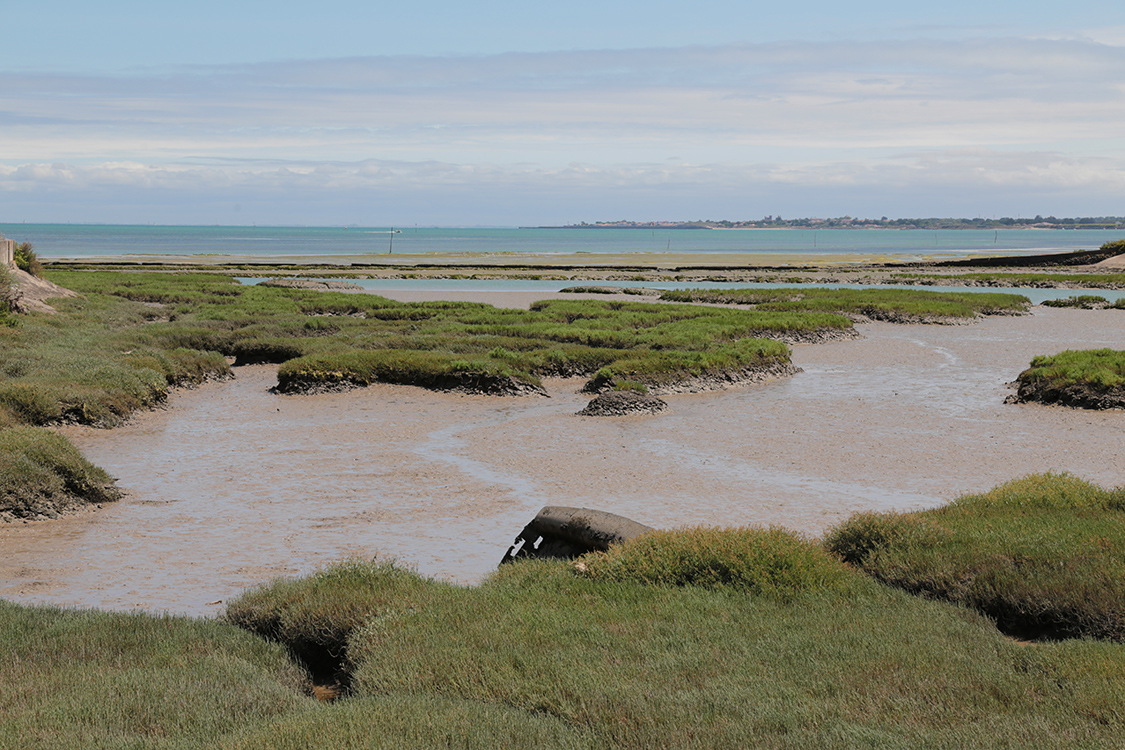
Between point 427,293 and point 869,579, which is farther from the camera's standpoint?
point 427,293

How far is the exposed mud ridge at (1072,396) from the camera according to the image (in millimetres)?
22312

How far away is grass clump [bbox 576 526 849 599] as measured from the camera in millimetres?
8320

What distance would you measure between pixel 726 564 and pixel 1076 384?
1871cm

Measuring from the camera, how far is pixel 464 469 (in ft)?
53.1

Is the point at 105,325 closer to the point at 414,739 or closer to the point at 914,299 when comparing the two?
the point at 414,739

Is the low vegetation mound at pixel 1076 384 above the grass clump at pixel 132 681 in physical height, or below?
below

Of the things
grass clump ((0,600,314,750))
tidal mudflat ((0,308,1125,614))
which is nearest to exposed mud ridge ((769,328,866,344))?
tidal mudflat ((0,308,1125,614))

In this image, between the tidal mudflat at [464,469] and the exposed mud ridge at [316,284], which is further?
the exposed mud ridge at [316,284]

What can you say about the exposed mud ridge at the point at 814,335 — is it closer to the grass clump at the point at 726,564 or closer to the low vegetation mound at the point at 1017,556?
the low vegetation mound at the point at 1017,556

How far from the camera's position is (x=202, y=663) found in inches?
270

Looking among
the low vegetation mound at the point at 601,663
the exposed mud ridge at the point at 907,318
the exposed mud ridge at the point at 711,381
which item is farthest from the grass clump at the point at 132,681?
the exposed mud ridge at the point at 907,318

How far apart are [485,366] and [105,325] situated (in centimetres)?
1876

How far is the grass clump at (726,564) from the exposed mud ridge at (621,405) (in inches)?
489

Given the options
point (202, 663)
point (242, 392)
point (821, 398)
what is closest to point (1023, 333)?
point (821, 398)
